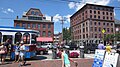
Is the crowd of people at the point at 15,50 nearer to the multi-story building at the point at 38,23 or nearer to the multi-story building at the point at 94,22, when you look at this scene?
the multi-story building at the point at 38,23

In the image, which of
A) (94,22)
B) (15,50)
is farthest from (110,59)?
(94,22)

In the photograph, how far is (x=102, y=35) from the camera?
7819 cm

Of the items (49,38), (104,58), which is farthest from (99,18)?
(104,58)

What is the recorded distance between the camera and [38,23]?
214 feet

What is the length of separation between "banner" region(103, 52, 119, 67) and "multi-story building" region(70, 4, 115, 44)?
2659 inches

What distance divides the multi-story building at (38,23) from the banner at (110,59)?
59.0 m

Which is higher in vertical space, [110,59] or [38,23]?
[38,23]

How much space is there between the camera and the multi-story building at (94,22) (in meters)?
75.2

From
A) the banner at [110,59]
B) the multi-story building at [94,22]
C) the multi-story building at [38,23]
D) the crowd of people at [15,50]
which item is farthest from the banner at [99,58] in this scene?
the multi-story building at [94,22]

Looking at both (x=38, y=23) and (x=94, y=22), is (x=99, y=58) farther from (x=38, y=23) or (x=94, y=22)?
(x=94, y=22)

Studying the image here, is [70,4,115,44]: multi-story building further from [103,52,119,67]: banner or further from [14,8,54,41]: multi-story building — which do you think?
[103,52,119,67]: banner

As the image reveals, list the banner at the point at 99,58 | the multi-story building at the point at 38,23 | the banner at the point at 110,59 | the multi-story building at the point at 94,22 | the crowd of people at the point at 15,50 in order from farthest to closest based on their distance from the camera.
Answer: the multi-story building at the point at 94,22 → the multi-story building at the point at 38,23 → the crowd of people at the point at 15,50 → the banner at the point at 99,58 → the banner at the point at 110,59

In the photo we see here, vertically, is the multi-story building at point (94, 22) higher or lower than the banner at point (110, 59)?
higher

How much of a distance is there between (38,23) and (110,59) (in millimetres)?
59913
